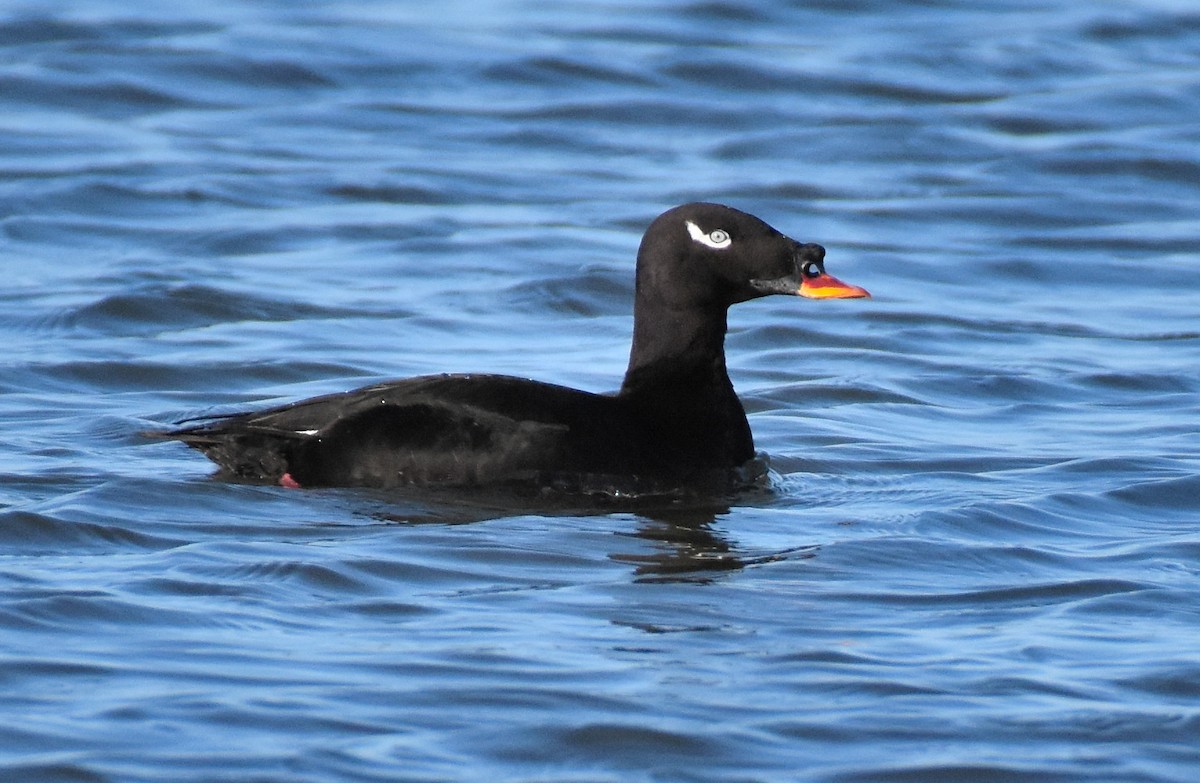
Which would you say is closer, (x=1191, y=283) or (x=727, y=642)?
(x=727, y=642)

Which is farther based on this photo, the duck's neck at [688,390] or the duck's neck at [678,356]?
the duck's neck at [678,356]

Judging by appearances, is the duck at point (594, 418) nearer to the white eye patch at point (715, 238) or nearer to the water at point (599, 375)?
the white eye patch at point (715, 238)

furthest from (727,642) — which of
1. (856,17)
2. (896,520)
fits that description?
(856,17)

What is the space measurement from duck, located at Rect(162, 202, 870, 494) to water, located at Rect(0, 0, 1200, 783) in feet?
0.53

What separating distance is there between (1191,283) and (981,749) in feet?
30.0

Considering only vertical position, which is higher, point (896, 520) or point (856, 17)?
point (856, 17)

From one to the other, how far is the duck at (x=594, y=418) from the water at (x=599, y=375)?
16cm

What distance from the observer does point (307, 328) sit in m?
12.0

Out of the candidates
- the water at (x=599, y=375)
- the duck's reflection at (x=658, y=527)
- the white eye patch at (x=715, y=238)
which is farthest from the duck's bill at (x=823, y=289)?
the duck's reflection at (x=658, y=527)

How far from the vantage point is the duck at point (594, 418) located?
7.98 meters

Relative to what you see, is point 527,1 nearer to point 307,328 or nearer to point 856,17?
point 856,17

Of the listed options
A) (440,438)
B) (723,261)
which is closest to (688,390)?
(723,261)

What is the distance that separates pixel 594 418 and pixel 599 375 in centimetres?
293

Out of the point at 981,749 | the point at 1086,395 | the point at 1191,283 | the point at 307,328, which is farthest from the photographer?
the point at 1191,283
